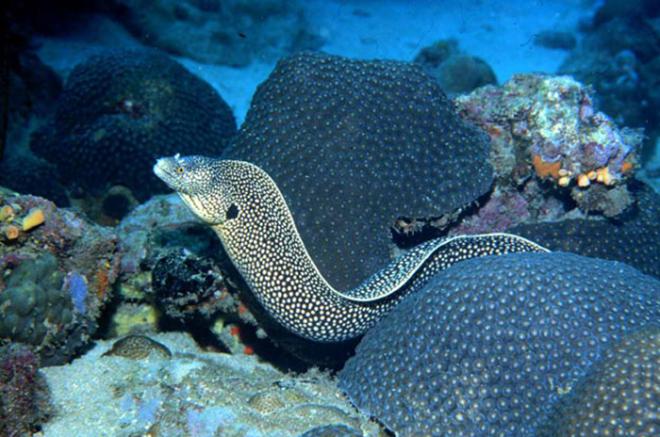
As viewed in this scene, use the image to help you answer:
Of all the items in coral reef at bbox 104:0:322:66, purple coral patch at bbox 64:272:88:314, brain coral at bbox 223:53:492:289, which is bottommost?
purple coral patch at bbox 64:272:88:314

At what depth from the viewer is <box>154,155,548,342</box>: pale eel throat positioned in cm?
427

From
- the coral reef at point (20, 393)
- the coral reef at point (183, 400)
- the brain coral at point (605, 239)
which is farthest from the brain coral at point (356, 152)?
the coral reef at point (20, 393)

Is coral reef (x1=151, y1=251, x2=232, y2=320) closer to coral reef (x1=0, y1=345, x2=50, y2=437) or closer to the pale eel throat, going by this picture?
the pale eel throat

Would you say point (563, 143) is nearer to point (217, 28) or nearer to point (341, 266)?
point (341, 266)

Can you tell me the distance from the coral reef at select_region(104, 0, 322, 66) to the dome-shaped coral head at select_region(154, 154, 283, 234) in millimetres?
10922

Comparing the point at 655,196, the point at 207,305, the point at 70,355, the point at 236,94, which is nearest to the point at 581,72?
the point at 655,196

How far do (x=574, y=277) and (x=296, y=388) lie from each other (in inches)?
102

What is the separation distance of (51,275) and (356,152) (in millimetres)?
3160

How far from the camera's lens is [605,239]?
16.3 ft

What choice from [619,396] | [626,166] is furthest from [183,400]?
[626,166]

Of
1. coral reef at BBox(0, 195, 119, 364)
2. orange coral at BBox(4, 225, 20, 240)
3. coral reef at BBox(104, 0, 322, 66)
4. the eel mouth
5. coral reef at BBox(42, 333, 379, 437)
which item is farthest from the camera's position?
coral reef at BBox(104, 0, 322, 66)

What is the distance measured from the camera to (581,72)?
13.4m

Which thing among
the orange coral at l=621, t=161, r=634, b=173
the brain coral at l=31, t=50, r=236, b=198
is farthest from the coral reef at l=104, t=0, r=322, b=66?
the orange coral at l=621, t=161, r=634, b=173

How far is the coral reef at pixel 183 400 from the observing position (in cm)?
331
